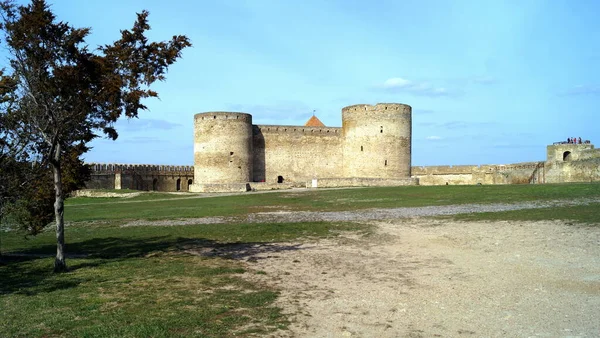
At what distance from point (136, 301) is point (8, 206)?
4.88 metres

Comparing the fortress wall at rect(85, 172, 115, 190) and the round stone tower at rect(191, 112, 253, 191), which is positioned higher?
the round stone tower at rect(191, 112, 253, 191)

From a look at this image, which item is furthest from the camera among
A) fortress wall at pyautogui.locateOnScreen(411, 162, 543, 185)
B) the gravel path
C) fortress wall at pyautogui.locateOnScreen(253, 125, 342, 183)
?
fortress wall at pyautogui.locateOnScreen(253, 125, 342, 183)

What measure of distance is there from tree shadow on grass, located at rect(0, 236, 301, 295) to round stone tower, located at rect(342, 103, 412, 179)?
3202 cm

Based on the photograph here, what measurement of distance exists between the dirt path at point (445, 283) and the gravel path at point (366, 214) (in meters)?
4.62

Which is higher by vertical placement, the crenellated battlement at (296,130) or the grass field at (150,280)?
the crenellated battlement at (296,130)

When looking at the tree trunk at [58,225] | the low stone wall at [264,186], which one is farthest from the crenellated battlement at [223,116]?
the tree trunk at [58,225]

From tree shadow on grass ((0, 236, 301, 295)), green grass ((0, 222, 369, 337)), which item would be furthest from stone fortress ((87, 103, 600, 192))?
green grass ((0, 222, 369, 337))

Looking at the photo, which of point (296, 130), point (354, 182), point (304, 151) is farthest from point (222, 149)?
point (354, 182)

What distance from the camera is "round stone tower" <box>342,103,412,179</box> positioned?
4409 centimetres

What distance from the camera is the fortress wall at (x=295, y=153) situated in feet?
153

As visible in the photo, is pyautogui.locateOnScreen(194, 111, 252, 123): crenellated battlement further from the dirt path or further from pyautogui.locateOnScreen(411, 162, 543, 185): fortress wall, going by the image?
the dirt path

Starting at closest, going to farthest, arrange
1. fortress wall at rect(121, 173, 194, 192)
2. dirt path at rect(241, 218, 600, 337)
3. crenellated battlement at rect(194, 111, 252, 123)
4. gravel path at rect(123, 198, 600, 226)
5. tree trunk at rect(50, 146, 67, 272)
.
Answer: dirt path at rect(241, 218, 600, 337), tree trunk at rect(50, 146, 67, 272), gravel path at rect(123, 198, 600, 226), crenellated battlement at rect(194, 111, 252, 123), fortress wall at rect(121, 173, 194, 192)

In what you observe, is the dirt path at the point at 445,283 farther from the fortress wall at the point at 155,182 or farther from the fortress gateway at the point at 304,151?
the fortress wall at the point at 155,182

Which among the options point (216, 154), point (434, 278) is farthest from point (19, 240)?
point (216, 154)
